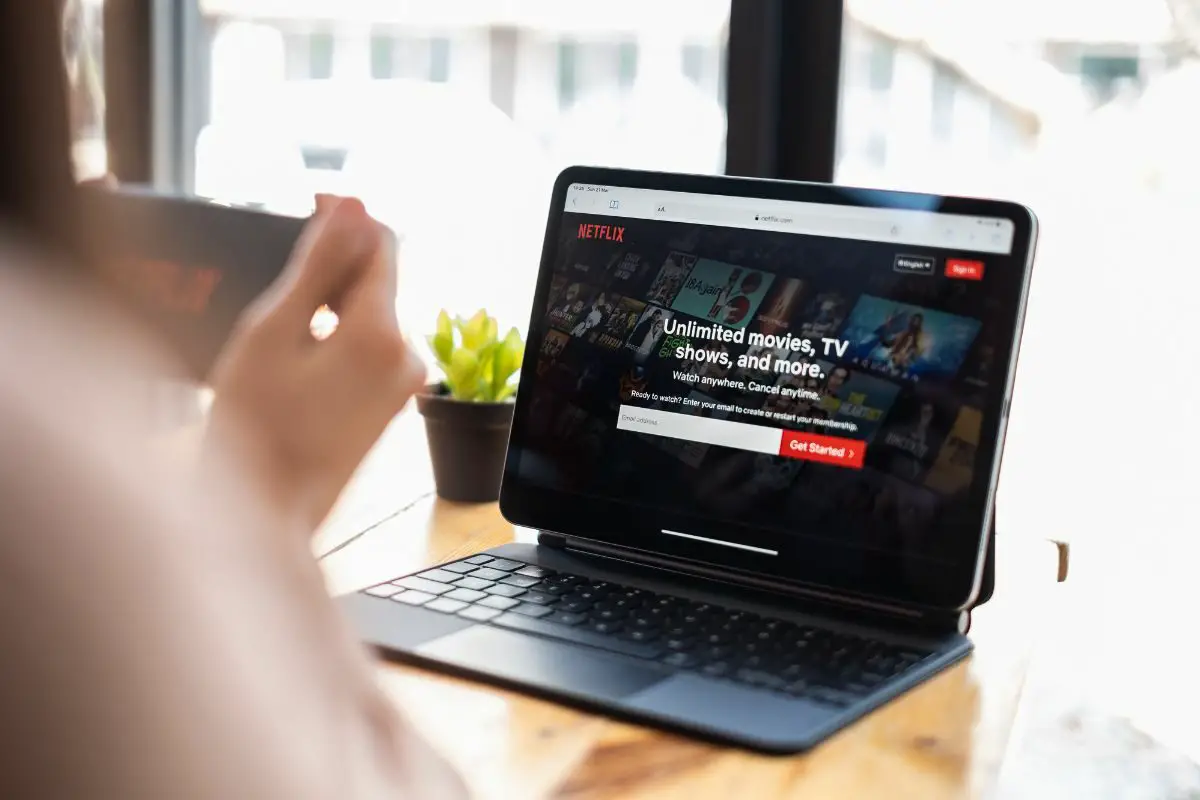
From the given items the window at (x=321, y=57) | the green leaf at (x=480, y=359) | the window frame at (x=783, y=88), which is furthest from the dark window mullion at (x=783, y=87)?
the window at (x=321, y=57)

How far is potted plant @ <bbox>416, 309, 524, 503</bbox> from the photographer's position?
113cm

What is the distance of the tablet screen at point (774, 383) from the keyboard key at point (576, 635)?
158 millimetres

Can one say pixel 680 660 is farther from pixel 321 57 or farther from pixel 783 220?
pixel 321 57

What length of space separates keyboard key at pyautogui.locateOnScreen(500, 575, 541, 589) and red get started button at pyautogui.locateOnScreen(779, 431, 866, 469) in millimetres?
203

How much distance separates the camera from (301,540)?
308 millimetres

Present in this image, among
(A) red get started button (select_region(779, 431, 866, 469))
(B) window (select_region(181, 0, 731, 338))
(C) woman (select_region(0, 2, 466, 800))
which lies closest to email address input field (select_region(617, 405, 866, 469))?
(A) red get started button (select_region(779, 431, 866, 469))

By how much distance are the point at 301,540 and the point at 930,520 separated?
0.59 meters

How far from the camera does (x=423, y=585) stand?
85 centimetres

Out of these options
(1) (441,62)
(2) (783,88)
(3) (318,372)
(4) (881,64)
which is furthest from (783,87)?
(3) (318,372)

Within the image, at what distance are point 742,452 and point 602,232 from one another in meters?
0.22

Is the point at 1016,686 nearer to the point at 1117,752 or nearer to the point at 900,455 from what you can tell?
the point at 900,455

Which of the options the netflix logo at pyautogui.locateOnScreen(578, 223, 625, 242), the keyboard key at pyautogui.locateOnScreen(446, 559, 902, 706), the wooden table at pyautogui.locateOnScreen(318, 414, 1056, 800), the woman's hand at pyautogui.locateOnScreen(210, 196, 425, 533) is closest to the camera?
the woman's hand at pyautogui.locateOnScreen(210, 196, 425, 533)

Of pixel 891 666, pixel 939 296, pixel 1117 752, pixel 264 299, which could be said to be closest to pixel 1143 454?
pixel 1117 752

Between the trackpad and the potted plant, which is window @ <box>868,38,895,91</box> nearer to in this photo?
the potted plant
